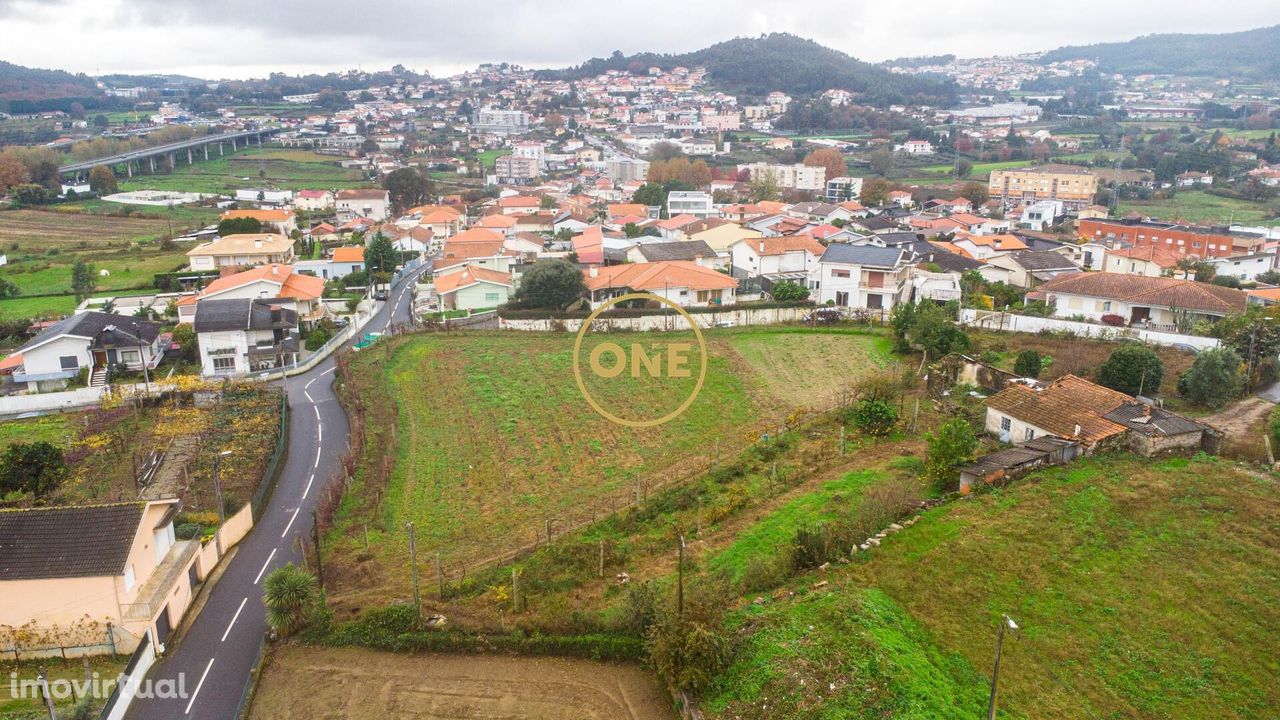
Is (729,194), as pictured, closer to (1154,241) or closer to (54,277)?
(1154,241)

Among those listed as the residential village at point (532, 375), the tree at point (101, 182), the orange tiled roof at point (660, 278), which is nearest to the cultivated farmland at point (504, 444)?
the residential village at point (532, 375)

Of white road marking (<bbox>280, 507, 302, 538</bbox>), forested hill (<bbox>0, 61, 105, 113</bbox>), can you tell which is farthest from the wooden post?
forested hill (<bbox>0, 61, 105, 113</bbox>)

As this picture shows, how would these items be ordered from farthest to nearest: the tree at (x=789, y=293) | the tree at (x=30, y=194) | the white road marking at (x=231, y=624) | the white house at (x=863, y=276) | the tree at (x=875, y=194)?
→ 1. the tree at (x=875, y=194)
2. the tree at (x=30, y=194)
3. the tree at (x=789, y=293)
4. the white house at (x=863, y=276)
5. the white road marking at (x=231, y=624)

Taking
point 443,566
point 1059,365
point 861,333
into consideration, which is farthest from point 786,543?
point 861,333

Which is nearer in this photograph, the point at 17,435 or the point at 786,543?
the point at 786,543

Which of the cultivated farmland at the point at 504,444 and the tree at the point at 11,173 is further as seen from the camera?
the tree at the point at 11,173

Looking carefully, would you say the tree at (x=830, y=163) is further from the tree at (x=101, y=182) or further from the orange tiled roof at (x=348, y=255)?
the tree at (x=101, y=182)

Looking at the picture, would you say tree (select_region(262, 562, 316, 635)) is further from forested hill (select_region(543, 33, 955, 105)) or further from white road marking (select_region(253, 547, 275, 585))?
forested hill (select_region(543, 33, 955, 105))

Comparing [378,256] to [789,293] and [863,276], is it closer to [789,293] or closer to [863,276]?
[789,293]
